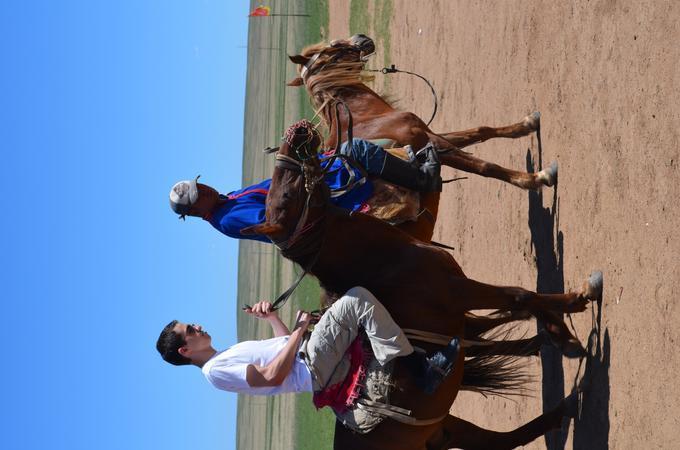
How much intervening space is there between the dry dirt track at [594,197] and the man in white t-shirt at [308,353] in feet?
3.45

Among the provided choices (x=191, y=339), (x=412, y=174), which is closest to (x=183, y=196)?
(x=191, y=339)

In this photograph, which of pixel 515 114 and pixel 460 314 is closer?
pixel 460 314

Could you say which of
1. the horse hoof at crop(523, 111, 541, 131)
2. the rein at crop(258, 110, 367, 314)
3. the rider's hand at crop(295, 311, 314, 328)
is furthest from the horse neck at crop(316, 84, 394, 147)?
the rein at crop(258, 110, 367, 314)

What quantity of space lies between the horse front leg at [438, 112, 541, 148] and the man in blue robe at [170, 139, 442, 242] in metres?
0.92

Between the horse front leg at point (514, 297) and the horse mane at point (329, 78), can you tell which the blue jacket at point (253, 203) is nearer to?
the horse mane at point (329, 78)

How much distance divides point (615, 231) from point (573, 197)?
839 millimetres

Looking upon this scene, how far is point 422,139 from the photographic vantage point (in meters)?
6.22

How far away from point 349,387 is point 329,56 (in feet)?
9.98

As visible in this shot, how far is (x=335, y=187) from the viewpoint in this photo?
5.51 metres

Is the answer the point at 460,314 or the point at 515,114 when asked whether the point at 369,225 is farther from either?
the point at 515,114

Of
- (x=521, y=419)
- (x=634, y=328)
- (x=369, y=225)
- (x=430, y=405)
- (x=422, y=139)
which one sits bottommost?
(x=521, y=419)

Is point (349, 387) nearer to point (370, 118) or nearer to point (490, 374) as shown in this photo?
point (490, 374)

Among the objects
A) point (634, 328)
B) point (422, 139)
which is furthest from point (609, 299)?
point (422, 139)

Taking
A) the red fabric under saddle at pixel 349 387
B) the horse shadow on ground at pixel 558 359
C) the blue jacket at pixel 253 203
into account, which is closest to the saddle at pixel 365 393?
the red fabric under saddle at pixel 349 387
